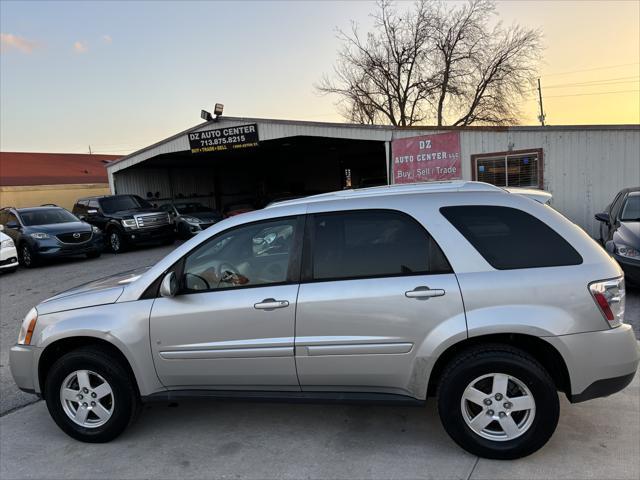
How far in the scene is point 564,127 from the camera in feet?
35.7

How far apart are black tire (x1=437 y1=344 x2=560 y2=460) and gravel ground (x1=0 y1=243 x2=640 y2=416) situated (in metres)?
2.99

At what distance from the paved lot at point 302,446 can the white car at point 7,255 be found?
29.3 feet

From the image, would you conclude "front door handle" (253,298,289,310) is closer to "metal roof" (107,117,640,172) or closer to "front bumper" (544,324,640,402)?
"front bumper" (544,324,640,402)

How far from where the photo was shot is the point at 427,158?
12906 mm

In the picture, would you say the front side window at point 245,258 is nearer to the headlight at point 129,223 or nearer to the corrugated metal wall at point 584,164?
the corrugated metal wall at point 584,164

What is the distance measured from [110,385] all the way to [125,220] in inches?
508

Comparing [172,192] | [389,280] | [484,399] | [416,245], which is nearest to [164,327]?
[389,280]

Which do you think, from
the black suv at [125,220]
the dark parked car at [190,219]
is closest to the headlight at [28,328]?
the black suv at [125,220]

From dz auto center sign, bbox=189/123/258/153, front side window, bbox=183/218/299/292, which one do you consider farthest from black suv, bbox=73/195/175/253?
front side window, bbox=183/218/299/292

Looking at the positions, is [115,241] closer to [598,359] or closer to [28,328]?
[28,328]

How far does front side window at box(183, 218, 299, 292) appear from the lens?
3.14 metres

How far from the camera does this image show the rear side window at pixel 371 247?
9.52ft

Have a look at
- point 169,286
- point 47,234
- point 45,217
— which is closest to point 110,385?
point 169,286

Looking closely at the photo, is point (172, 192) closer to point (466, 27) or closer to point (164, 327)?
point (466, 27)
